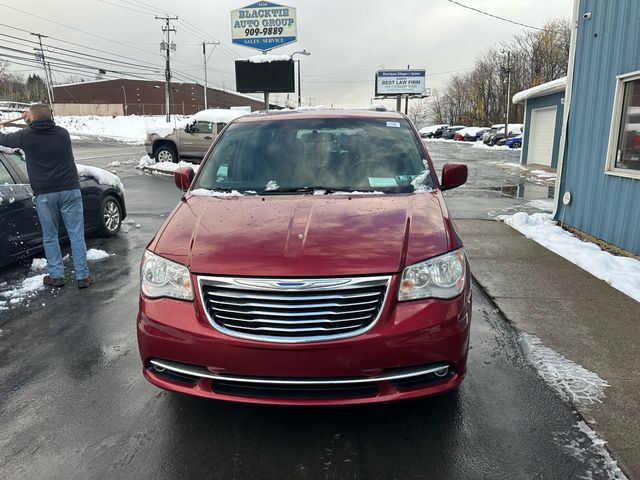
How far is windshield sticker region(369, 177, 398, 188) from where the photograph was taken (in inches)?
140

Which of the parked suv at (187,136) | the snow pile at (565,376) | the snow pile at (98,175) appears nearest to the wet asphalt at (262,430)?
the snow pile at (565,376)

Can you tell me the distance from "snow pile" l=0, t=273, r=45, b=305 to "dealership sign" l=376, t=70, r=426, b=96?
55968 mm

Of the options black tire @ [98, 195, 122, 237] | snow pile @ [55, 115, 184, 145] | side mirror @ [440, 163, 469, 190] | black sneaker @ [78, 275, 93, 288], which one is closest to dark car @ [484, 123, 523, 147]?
snow pile @ [55, 115, 184, 145]

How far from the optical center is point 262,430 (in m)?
2.79

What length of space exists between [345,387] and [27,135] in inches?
173

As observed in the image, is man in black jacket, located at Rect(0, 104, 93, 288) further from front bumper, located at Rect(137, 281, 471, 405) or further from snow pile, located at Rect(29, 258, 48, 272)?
front bumper, located at Rect(137, 281, 471, 405)

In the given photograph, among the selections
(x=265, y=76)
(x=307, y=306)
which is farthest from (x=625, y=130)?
(x=265, y=76)

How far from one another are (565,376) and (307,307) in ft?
6.98

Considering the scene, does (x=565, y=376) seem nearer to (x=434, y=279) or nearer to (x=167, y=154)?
(x=434, y=279)

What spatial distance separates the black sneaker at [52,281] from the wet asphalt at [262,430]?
1575 mm

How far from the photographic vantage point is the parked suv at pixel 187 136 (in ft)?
56.4

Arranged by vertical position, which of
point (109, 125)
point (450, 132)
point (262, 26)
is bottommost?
point (450, 132)

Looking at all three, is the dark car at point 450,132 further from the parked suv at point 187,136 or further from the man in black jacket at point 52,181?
the man in black jacket at point 52,181

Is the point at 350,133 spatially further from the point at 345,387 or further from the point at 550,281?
the point at 550,281
